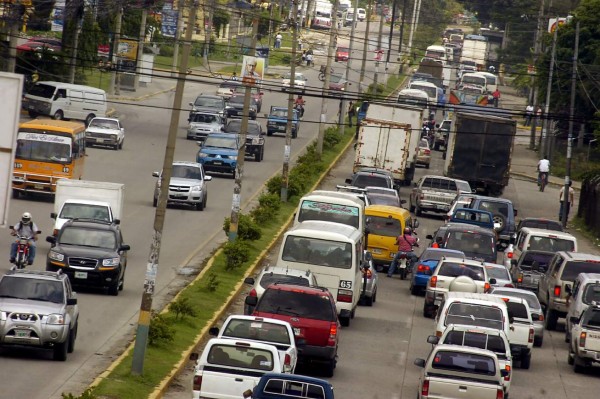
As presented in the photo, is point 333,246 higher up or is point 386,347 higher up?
point 333,246

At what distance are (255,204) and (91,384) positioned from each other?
2999 centimetres

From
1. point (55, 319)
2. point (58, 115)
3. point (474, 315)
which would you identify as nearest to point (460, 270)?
point (474, 315)

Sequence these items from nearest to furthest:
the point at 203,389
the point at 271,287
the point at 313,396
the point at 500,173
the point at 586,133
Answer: the point at 313,396 → the point at 203,389 → the point at 271,287 → the point at 500,173 → the point at 586,133

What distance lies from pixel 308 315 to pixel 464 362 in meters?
3.57

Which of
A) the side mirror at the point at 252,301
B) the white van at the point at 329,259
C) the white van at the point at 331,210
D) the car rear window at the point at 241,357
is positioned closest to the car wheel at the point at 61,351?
the side mirror at the point at 252,301

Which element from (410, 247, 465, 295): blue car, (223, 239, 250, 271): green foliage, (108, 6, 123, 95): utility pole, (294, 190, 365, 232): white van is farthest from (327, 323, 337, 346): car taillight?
(108, 6, 123, 95): utility pole

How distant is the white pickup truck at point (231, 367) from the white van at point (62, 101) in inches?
1867

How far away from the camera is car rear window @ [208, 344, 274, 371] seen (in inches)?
747

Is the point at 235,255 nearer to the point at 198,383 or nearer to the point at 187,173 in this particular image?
the point at 187,173

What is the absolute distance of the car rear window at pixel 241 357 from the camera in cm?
1898

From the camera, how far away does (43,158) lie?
146 feet

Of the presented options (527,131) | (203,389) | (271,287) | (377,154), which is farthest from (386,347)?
(527,131)

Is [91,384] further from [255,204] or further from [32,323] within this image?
[255,204]

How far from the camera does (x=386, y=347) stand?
29.2 metres
